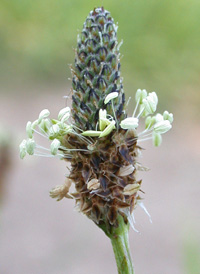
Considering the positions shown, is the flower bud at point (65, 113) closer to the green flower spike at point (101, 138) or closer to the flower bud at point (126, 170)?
the green flower spike at point (101, 138)

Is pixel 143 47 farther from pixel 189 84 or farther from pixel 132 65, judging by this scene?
pixel 189 84

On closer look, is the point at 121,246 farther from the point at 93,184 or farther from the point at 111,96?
the point at 111,96

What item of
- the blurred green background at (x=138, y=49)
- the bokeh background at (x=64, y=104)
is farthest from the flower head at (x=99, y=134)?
the blurred green background at (x=138, y=49)

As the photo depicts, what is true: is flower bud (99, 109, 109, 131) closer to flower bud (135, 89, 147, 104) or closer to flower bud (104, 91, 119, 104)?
flower bud (104, 91, 119, 104)

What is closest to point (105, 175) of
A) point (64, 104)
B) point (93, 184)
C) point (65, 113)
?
point (93, 184)

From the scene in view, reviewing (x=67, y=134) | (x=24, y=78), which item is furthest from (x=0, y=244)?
(x=67, y=134)

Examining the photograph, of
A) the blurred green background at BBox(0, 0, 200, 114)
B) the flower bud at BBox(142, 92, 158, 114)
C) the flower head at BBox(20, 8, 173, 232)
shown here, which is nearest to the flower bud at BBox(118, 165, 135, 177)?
the flower head at BBox(20, 8, 173, 232)
